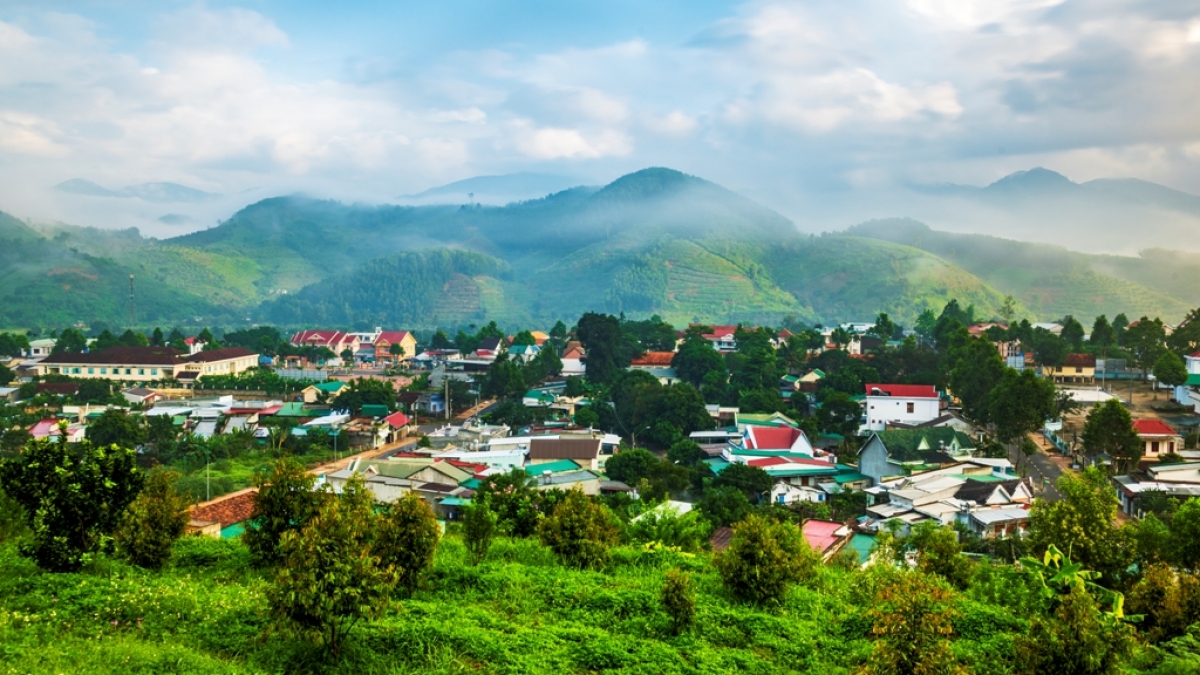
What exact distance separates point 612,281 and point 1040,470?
101m

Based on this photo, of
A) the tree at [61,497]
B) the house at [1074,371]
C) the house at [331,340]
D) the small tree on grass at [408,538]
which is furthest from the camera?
the house at [331,340]

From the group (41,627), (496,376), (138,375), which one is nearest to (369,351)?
(138,375)

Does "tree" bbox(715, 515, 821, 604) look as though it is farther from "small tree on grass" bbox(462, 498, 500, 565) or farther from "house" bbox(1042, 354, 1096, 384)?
"house" bbox(1042, 354, 1096, 384)

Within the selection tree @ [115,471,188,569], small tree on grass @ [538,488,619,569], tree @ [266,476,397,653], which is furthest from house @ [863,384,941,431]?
tree @ [266,476,397,653]

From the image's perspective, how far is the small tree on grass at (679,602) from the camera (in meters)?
7.91

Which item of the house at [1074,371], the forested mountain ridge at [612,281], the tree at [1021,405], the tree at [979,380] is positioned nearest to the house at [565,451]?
the tree at [1021,405]

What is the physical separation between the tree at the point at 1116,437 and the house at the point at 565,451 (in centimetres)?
1510

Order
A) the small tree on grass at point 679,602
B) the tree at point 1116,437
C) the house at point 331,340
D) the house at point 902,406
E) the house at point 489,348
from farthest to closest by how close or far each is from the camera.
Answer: the house at point 331,340, the house at point 489,348, the house at point 902,406, the tree at point 1116,437, the small tree on grass at point 679,602

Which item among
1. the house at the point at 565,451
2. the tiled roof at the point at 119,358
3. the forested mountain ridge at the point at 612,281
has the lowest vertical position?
the house at the point at 565,451

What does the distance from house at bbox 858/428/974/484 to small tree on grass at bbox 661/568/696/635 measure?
1947cm

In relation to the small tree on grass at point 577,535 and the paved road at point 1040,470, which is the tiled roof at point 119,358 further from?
the small tree on grass at point 577,535

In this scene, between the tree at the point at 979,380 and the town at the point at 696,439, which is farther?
the tree at the point at 979,380

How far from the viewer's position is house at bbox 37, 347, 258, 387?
50.5m

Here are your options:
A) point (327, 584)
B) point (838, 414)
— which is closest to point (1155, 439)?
point (838, 414)
